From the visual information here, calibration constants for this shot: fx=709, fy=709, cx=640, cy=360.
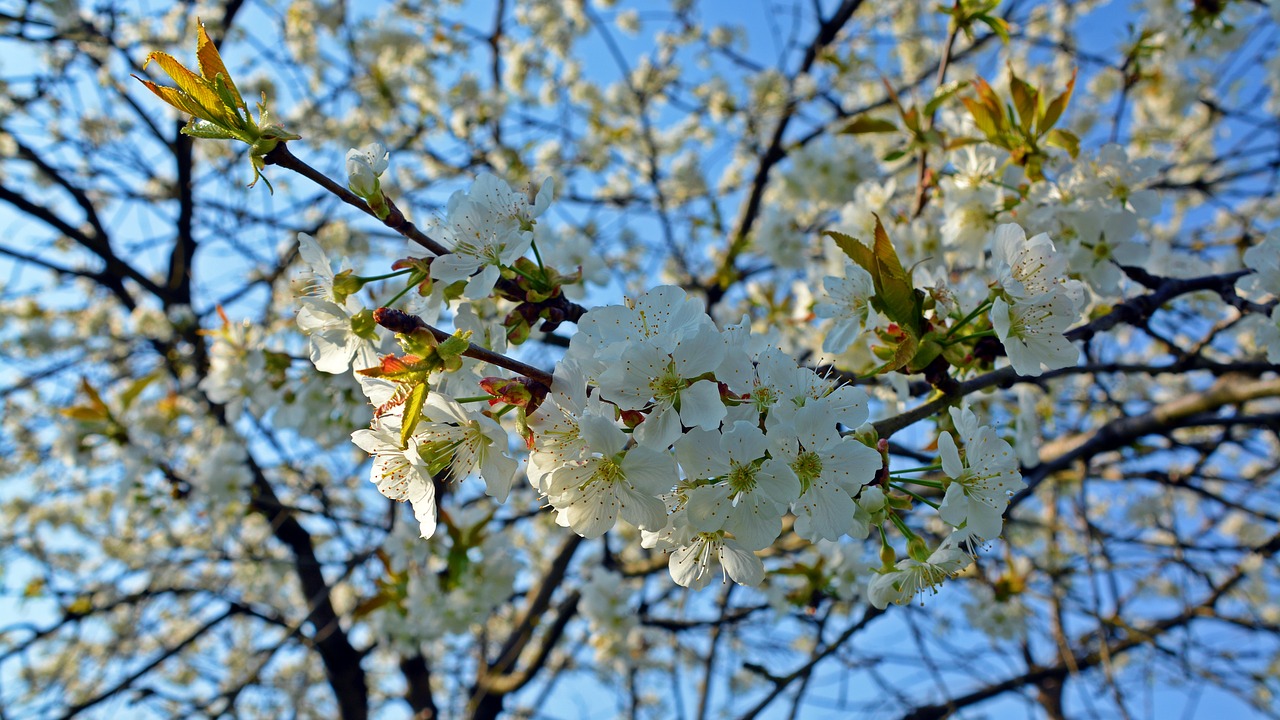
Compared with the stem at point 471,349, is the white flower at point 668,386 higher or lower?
lower

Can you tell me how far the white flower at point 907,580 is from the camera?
1071 mm

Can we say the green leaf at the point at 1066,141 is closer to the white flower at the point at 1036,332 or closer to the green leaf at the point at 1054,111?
the green leaf at the point at 1054,111

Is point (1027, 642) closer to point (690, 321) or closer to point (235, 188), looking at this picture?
point (690, 321)

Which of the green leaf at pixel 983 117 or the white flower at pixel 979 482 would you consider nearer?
the white flower at pixel 979 482

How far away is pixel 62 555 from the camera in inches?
246

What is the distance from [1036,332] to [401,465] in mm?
1019

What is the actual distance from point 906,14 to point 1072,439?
14.8 ft

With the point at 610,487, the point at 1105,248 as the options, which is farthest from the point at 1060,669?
the point at 610,487

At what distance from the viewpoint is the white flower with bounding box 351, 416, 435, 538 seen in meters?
1.00

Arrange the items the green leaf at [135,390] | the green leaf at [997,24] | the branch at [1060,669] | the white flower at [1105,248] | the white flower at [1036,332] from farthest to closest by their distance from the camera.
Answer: the green leaf at [135,390] < the branch at [1060,669] < the green leaf at [997,24] < the white flower at [1105,248] < the white flower at [1036,332]

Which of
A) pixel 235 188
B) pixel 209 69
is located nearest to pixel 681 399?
pixel 209 69

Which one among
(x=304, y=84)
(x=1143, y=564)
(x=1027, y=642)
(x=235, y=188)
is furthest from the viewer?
(x=304, y=84)

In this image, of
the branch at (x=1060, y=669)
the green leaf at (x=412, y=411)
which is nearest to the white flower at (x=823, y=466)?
the green leaf at (x=412, y=411)

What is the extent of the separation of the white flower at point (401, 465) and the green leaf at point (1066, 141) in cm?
153
